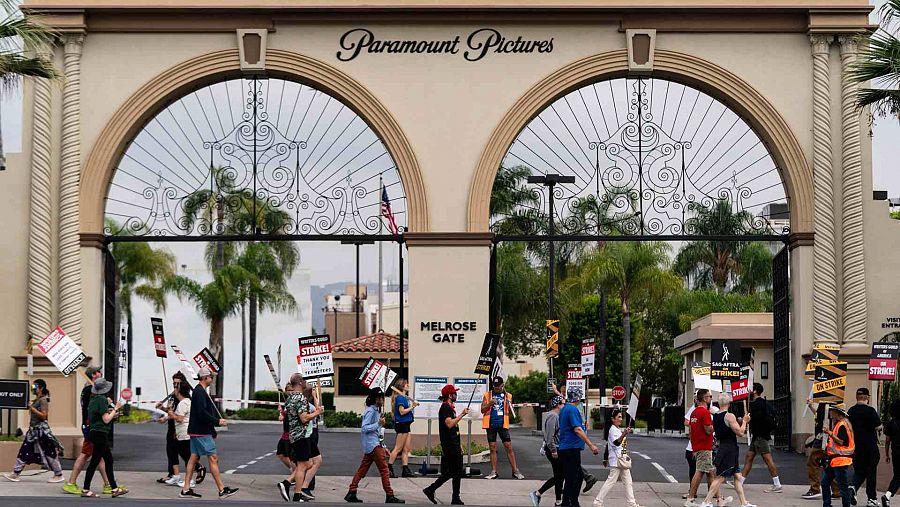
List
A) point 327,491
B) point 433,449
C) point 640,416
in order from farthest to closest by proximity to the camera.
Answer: point 640,416, point 433,449, point 327,491

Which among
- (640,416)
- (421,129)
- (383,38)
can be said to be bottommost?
(640,416)

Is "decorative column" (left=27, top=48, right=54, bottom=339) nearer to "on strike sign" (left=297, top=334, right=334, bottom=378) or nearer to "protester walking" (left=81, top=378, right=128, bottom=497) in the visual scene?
"on strike sign" (left=297, top=334, right=334, bottom=378)

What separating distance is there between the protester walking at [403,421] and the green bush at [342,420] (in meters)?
25.1

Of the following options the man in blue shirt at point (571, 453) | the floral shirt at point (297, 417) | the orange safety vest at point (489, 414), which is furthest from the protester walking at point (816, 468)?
the floral shirt at point (297, 417)

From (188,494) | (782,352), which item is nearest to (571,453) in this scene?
(188,494)

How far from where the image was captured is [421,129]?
27.8 m

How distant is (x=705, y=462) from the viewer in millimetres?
21016

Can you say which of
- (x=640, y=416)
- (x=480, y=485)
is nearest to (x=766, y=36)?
(x=480, y=485)

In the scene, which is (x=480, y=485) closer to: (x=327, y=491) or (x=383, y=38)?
(x=327, y=491)

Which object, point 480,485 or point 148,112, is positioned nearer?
point 480,485

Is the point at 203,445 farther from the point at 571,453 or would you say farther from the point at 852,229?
the point at 852,229

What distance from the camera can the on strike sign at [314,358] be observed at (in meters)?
26.1

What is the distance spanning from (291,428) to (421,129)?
28.1 feet

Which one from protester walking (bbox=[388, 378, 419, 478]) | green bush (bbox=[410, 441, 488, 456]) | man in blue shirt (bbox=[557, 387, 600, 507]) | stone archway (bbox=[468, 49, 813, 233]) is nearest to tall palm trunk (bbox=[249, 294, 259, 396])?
green bush (bbox=[410, 441, 488, 456])
